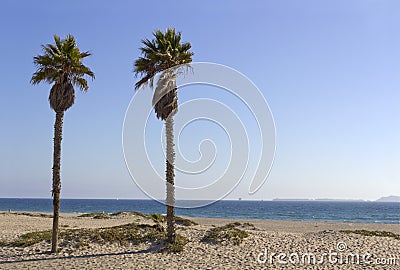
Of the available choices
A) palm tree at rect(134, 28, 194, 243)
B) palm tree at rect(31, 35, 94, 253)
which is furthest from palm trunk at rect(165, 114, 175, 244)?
palm tree at rect(31, 35, 94, 253)

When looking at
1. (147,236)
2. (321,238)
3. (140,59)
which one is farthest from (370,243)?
(140,59)

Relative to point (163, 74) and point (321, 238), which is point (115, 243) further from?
point (321, 238)

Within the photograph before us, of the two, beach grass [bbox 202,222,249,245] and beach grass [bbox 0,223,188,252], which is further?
beach grass [bbox 202,222,249,245]

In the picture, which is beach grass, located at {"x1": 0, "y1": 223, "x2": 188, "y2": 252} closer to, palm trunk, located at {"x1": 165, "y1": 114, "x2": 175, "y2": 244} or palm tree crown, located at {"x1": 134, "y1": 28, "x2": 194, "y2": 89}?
palm trunk, located at {"x1": 165, "y1": 114, "x2": 175, "y2": 244}

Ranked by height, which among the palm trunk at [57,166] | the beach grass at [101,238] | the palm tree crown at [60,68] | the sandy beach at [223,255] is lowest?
the sandy beach at [223,255]

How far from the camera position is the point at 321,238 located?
22.4m

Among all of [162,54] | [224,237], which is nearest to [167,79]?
[162,54]

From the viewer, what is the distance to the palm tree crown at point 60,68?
708 inches

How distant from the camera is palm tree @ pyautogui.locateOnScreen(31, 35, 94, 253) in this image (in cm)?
1797

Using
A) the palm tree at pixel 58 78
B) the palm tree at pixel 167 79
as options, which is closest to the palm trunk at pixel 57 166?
the palm tree at pixel 58 78

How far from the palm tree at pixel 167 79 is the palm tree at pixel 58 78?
3.00 m

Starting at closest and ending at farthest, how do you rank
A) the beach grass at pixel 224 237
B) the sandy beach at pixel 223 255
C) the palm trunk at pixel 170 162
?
1. the sandy beach at pixel 223 255
2. the palm trunk at pixel 170 162
3. the beach grass at pixel 224 237

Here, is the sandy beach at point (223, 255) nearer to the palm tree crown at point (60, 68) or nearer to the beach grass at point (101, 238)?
the beach grass at point (101, 238)

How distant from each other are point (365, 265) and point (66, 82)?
14.6 metres
